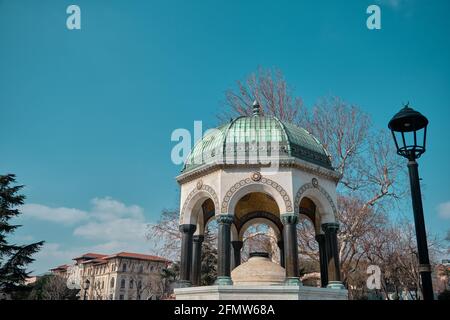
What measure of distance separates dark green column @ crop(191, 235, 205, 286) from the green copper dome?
2.25m

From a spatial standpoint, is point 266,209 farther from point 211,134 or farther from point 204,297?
point 204,297

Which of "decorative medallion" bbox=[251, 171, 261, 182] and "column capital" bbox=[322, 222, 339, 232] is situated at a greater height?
"decorative medallion" bbox=[251, 171, 261, 182]

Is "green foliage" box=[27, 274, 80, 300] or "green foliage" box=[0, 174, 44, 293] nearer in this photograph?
"green foliage" box=[0, 174, 44, 293]

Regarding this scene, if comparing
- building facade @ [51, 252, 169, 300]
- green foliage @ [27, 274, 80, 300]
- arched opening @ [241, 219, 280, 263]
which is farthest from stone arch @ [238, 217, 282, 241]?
building facade @ [51, 252, 169, 300]

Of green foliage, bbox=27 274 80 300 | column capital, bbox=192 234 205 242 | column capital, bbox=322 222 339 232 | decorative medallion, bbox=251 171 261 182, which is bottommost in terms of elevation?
green foliage, bbox=27 274 80 300

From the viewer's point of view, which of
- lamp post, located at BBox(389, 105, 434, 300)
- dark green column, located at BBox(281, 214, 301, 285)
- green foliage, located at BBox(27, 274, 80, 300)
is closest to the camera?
lamp post, located at BBox(389, 105, 434, 300)

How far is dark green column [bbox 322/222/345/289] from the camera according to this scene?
32.7 ft

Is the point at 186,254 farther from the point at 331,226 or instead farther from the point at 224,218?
the point at 331,226

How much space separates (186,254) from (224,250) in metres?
1.52

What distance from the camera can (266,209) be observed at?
1247 centimetres

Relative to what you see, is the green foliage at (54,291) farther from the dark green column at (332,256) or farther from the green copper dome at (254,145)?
the dark green column at (332,256)

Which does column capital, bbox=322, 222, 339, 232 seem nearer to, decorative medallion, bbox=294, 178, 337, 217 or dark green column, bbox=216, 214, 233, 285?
decorative medallion, bbox=294, 178, 337, 217
